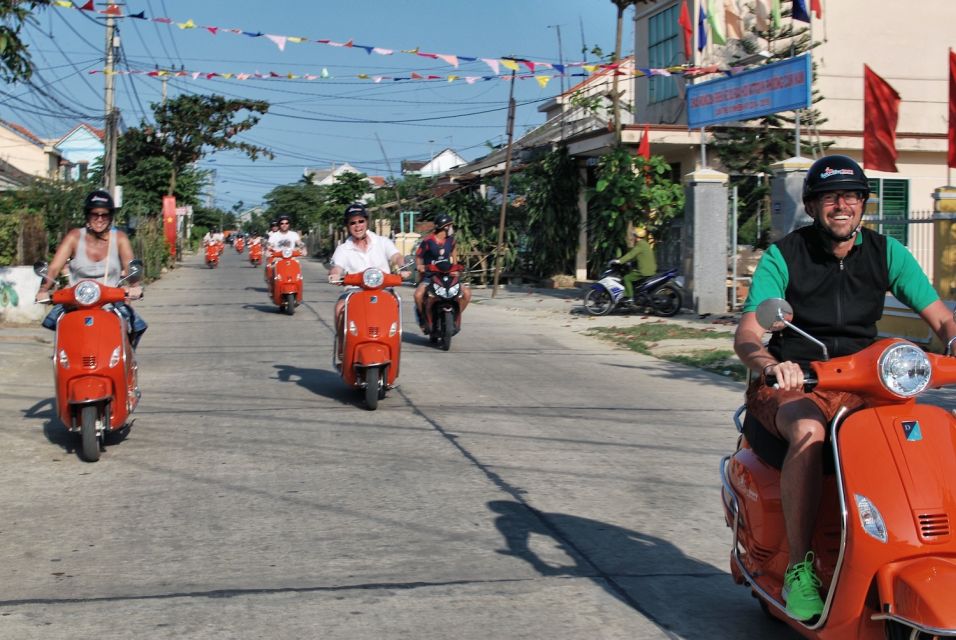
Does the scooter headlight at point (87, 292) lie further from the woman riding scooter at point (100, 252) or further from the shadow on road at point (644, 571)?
the shadow on road at point (644, 571)

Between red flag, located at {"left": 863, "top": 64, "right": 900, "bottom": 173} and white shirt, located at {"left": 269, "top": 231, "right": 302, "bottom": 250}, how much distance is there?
34.4 feet

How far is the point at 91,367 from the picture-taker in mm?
7457

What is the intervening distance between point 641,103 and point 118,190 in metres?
14.6

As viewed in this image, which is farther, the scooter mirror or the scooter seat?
the scooter seat

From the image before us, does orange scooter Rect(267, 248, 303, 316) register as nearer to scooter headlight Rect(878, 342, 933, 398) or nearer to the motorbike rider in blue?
the motorbike rider in blue

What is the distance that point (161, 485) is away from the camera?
22.2 feet

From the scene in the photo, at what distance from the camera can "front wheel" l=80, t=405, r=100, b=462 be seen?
24.2ft

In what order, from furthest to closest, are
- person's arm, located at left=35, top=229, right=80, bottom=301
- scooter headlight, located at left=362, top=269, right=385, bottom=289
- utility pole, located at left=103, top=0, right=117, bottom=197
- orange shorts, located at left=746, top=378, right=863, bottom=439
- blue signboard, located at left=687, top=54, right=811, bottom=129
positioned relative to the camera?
utility pole, located at left=103, top=0, right=117, bottom=197
blue signboard, located at left=687, top=54, right=811, bottom=129
scooter headlight, located at left=362, top=269, right=385, bottom=289
person's arm, located at left=35, top=229, right=80, bottom=301
orange shorts, located at left=746, top=378, right=863, bottom=439

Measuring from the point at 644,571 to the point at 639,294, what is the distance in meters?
14.4

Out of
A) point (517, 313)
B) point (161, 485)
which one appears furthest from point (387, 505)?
point (517, 313)

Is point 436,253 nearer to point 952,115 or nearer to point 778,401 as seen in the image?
point 952,115

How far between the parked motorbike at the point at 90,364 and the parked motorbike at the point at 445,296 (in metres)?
6.71

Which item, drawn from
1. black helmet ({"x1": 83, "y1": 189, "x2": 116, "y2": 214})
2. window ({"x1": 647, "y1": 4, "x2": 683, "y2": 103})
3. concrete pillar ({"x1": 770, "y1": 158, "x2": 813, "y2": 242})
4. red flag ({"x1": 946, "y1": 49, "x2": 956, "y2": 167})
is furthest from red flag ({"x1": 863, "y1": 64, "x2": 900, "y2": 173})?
black helmet ({"x1": 83, "y1": 189, "x2": 116, "y2": 214})

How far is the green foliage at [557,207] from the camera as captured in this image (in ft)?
91.0
